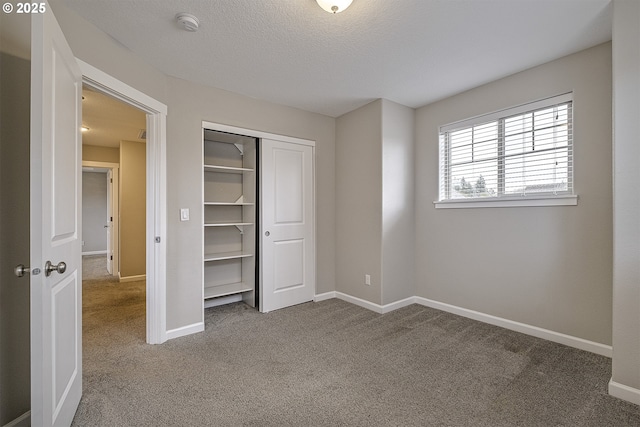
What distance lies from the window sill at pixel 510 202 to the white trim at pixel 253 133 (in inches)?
72.9

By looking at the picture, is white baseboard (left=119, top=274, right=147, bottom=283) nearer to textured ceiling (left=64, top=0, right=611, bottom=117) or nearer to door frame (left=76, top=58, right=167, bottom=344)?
door frame (left=76, top=58, right=167, bottom=344)

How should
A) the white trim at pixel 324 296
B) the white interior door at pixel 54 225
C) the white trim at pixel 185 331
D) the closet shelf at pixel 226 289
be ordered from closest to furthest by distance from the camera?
1. the white interior door at pixel 54 225
2. the white trim at pixel 185 331
3. the closet shelf at pixel 226 289
4. the white trim at pixel 324 296

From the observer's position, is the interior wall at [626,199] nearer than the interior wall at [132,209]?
Yes

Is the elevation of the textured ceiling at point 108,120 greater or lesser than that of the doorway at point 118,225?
greater

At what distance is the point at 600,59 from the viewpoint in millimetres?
2346

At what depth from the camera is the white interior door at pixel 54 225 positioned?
4.04 feet

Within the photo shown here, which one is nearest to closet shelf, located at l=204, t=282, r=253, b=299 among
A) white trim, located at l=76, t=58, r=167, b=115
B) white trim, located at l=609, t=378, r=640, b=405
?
white trim, located at l=76, t=58, r=167, b=115

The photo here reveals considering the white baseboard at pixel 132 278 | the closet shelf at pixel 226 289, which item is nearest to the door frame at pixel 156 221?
the closet shelf at pixel 226 289

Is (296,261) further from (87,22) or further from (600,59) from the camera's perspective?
(600,59)

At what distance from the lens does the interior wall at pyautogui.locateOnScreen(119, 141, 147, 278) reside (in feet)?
16.2

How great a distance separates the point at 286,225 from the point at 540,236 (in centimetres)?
266

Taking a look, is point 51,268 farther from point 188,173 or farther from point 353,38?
point 353,38

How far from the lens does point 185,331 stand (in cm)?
285

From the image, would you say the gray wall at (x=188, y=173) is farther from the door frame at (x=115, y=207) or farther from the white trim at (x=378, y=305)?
the door frame at (x=115, y=207)
